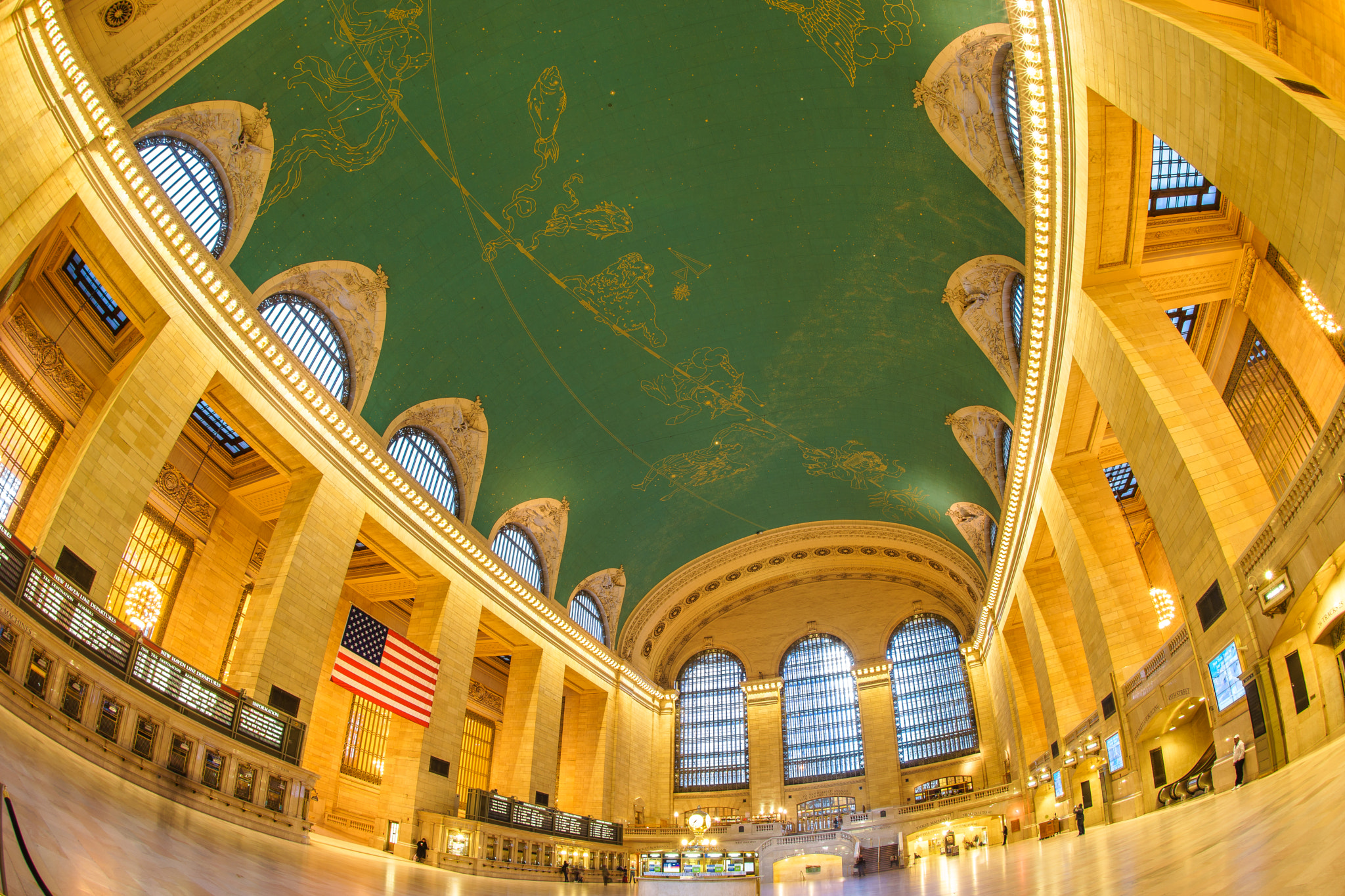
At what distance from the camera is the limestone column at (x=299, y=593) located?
1443 cm

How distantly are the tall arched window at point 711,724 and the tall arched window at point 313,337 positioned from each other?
22.9 m

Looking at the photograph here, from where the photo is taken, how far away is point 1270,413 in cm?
1451

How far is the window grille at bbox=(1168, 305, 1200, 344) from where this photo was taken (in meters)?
15.2

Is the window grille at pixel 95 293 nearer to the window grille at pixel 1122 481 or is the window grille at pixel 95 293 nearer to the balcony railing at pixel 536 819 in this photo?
the balcony railing at pixel 536 819

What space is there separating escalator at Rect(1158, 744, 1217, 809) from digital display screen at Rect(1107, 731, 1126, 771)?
4.70 feet

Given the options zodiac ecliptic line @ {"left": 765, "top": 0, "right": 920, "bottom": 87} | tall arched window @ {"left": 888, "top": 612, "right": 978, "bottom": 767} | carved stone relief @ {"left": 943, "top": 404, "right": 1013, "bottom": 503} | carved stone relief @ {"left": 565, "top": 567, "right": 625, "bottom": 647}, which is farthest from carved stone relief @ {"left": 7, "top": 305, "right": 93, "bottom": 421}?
tall arched window @ {"left": 888, "top": 612, "right": 978, "bottom": 767}

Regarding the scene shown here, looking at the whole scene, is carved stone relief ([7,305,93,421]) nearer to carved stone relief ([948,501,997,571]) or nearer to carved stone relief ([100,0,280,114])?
carved stone relief ([100,0,280,114])

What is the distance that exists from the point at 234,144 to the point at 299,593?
8968 millimetres

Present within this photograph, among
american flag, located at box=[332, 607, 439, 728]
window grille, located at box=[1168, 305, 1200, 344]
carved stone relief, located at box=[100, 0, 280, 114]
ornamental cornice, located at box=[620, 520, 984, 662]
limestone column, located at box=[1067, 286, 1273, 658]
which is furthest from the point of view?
ornamental cornice, located at box=[620, 520, 984, 662]

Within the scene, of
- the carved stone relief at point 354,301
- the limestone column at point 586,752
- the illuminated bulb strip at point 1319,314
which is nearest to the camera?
the illuminated bulb strip at point 1319,314

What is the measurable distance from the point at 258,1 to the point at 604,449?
14.8m

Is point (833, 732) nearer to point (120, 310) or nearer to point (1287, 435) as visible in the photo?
point (1287, 435)

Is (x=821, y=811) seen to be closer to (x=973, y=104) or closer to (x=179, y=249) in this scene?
(x=973, y=104)

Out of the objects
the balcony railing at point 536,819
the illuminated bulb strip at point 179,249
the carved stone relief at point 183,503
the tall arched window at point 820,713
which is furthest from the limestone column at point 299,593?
the tall arched window at point 820,713
